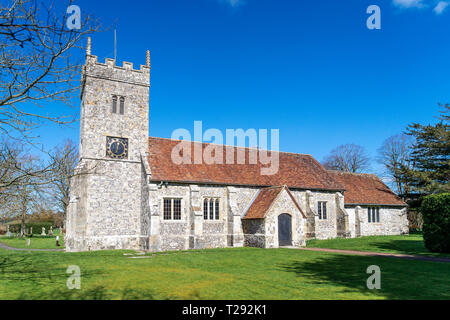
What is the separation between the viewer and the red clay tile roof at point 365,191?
36.0 meters

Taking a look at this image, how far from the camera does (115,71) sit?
27312 millimetres

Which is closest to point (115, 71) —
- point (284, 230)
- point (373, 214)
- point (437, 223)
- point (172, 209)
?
point (172, 209)

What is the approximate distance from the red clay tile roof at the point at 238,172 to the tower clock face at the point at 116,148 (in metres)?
2.02

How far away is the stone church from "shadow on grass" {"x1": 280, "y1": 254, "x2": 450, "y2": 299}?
9.39 meters

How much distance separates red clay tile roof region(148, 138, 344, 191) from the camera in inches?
1069

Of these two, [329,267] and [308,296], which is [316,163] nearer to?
[329,267]

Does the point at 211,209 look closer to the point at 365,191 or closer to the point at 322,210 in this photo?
the point at 322,210

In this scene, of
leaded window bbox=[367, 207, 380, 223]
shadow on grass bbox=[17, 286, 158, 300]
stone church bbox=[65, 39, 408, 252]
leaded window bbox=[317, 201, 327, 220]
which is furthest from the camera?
leaded window bbox=[367, 207, 380, 223]

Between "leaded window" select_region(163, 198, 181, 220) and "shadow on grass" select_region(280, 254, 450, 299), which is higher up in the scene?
"leaded window" select_region(163, 198, 181, 220)

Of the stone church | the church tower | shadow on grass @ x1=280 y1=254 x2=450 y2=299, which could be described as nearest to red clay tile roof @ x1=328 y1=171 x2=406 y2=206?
the stone church

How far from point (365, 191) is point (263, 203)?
1596cm

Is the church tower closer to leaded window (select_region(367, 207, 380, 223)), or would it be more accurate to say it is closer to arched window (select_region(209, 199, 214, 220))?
arched window (select_region(209, 199, 214, 220))

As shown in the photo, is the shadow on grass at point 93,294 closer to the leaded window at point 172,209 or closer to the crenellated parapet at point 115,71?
the leaded window at point 172,209

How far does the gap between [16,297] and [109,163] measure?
17.1 meters
